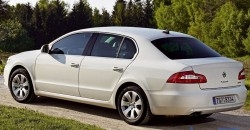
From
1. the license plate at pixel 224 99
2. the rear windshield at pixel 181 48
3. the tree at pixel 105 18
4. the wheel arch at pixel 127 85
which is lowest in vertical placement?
the tree at pixel 105 18

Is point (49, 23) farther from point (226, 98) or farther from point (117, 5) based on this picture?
point (226, 98)

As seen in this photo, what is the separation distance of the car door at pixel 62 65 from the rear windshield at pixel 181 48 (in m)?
1.50

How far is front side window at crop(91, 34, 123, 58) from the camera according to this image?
808cm

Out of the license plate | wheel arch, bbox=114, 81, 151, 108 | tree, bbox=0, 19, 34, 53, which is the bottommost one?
tree, bbox=0, 19, 34, 53

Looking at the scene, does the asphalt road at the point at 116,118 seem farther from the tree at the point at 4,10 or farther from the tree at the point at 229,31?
the tree at the point at 229,31

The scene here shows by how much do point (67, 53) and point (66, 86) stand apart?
605 millimetres

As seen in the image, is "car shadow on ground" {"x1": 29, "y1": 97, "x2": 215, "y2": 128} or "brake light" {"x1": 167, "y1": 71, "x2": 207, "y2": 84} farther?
"car shadow on ground" {"x1": 29, "y1": 97, "x2": 215, "y2": 128}

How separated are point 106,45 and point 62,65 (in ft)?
3.08

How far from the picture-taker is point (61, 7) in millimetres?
101062

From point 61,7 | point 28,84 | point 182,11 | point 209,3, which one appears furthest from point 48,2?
point 28,84

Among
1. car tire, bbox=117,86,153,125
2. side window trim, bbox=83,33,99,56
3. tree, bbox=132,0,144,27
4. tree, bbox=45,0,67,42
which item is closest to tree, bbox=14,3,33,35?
tree, bbox=45,0,67,42

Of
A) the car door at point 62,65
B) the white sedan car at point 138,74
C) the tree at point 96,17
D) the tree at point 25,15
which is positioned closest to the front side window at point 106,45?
the white sedan car at point 138,74

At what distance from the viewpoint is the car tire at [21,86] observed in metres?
9.30

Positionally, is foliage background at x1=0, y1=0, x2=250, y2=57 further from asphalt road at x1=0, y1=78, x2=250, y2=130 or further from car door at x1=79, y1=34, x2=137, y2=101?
car door at x1=79, y1=34, x2=137, y2=101
